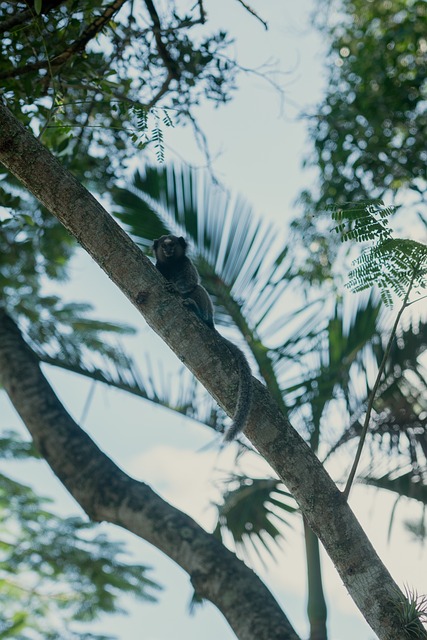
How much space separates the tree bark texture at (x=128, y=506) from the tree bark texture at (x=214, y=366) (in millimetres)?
1506

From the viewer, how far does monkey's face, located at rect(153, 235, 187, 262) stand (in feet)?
21.2

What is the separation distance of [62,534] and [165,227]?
13.7ft

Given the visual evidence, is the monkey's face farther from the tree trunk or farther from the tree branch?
the tree trunk

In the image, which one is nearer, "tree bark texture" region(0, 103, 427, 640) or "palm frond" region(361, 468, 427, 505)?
"tree bark texture" region(0, 103, 427, 640)

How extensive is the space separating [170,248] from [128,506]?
2381 mm

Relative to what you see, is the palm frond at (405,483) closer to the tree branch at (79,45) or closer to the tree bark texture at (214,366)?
the tree bark texture at (214,366)

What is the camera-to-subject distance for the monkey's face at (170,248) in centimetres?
647

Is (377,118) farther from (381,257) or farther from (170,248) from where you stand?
(381,257)

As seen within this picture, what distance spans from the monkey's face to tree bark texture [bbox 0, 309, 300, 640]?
147 cm

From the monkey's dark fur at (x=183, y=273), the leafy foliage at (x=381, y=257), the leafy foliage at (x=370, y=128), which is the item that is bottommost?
the leafy foliage at (x=381, y=257)

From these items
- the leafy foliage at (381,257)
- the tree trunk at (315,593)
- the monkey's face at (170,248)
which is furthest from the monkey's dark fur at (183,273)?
the tree trunk at (315,593)

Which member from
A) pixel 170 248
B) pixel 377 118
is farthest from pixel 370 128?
pixel 170 248

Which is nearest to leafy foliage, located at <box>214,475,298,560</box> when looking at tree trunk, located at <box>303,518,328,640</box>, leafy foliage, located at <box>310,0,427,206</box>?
tree trunk, located at <box>303,518,328,640</box>

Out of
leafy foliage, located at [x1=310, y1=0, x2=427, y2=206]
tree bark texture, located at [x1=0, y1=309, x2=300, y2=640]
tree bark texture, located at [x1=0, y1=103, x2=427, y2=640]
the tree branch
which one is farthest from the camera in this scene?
leafy foliage, located at [x1=310, y1=0, x2=427, y2=206]
